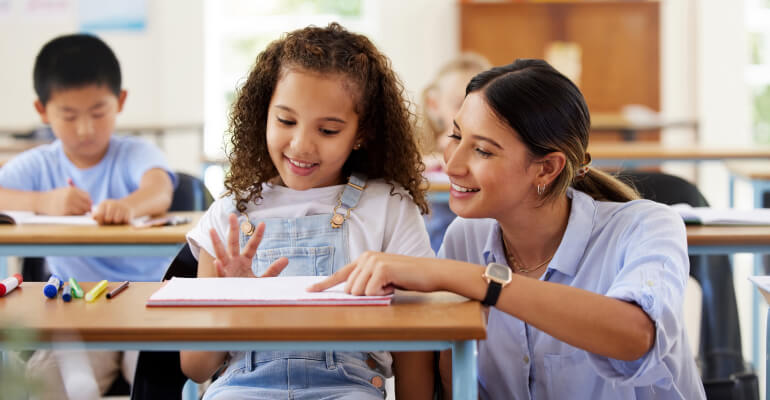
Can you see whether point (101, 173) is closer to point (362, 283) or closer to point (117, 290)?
point (117, 290)

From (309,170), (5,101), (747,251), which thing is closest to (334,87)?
(309,170)

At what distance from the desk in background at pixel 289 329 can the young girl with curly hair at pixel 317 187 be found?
0.94 ft

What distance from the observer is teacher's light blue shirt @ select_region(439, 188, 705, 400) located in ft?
3.59

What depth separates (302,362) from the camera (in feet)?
4.14

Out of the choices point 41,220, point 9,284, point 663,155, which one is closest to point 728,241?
point 9,284

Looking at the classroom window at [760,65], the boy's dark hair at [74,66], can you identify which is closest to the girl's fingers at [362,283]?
the boy's dark hair at [74,66]

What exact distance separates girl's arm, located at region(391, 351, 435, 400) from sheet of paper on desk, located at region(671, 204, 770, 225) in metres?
0.80

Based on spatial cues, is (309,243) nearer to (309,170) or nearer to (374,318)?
(309,170)

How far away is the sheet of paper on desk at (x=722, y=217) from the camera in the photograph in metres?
1.79

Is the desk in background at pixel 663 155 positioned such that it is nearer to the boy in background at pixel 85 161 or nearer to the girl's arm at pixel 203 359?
the boy in background at pixel 85 161

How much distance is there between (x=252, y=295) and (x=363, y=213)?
446mm

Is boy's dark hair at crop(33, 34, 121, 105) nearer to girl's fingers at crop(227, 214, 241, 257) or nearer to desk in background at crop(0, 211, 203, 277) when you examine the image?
desk in background at crop(0, 211, 203, 277)

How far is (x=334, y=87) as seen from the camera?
1.42 meters

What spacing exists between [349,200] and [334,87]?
0.68ft
